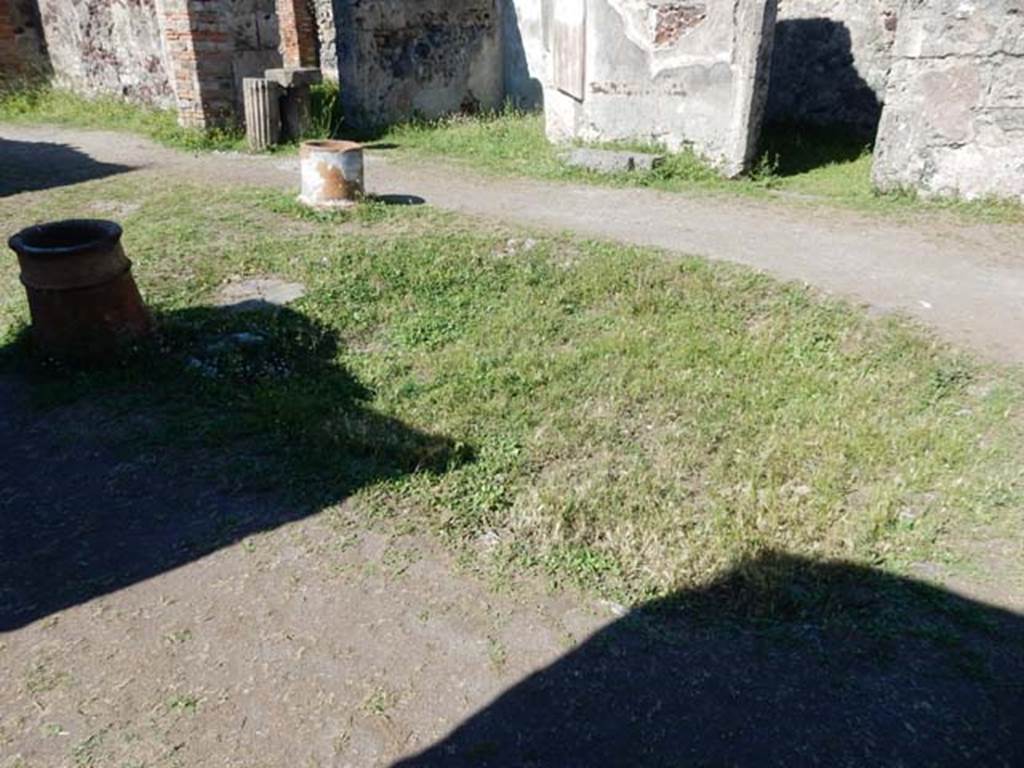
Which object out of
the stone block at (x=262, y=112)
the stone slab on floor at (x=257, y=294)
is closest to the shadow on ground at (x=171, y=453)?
the stone slab on floor at (x=257, y=294)

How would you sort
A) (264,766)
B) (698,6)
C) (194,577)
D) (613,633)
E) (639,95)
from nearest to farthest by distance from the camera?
1. (264,766)
2. (613,633)
3. (194,577)
4. (698,6)
5. (639,95)

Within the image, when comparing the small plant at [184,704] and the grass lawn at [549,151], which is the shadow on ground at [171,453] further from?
the grass lawn at [549,151]

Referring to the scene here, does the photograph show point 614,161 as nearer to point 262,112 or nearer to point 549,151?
point 549,151

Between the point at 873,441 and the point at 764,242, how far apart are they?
2955mm

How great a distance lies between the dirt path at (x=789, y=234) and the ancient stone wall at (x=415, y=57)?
69.7 inches

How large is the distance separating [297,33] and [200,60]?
3419 millimetres

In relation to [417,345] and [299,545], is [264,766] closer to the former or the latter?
[299,545]

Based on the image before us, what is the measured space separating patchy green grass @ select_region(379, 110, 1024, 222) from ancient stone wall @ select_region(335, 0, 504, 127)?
0.40 m

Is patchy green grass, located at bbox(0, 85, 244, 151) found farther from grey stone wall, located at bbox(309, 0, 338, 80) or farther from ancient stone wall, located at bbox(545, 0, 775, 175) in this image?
ancient stone wall, located at bbox(545, 0, 775, 175)

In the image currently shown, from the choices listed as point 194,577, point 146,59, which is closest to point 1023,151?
point 194,577

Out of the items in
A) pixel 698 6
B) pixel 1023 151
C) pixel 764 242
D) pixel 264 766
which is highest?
pixel 698 6

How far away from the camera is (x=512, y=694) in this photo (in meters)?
2.48

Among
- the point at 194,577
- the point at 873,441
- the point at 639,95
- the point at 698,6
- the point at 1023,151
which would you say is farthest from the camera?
the point at 639,95

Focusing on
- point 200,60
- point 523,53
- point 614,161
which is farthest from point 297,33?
point 614,161
